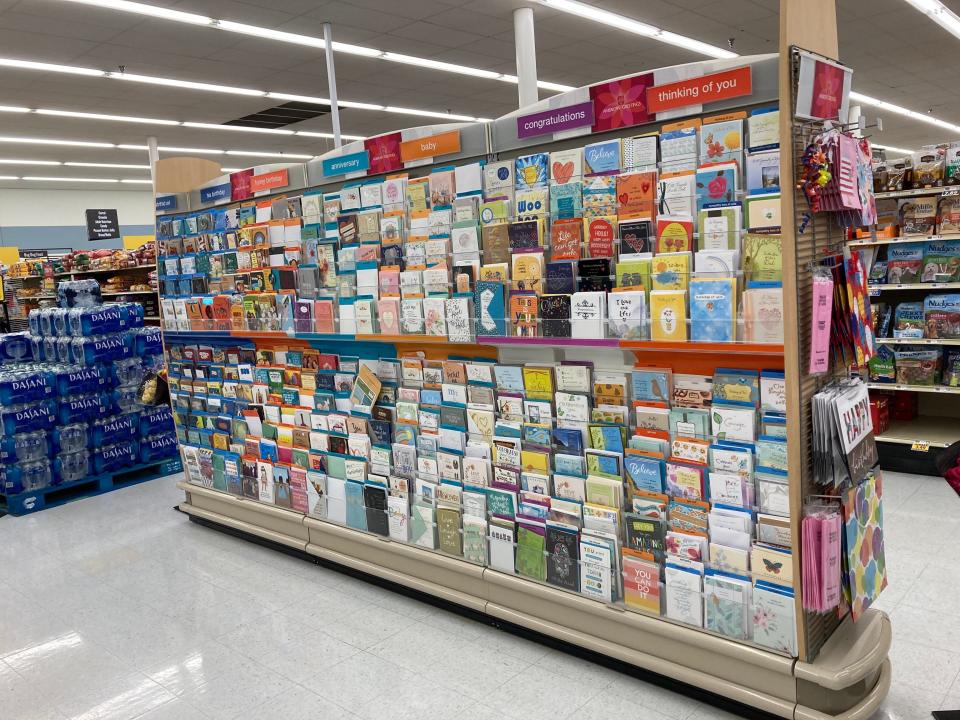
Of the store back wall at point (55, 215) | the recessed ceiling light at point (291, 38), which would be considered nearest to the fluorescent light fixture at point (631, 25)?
the recessed ceiling light at point (291, 38)

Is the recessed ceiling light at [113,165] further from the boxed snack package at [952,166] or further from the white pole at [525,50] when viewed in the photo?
the boxed snack package at [952,166]

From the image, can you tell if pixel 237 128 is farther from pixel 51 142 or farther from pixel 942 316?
pixel 942 316

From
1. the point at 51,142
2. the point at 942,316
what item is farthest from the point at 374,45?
the point at 51,142

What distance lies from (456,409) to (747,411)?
140 cm

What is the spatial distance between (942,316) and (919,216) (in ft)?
2.55

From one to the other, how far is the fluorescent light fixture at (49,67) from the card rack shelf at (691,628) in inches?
315

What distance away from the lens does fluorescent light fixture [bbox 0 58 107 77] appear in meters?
8.91

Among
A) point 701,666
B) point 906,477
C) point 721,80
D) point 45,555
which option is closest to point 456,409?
point 701,666

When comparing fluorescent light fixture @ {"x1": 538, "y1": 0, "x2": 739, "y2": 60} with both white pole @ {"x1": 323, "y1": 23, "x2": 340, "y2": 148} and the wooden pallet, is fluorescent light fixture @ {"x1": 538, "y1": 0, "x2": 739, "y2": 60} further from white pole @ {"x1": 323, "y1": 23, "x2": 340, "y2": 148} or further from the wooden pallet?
the wooden pallet

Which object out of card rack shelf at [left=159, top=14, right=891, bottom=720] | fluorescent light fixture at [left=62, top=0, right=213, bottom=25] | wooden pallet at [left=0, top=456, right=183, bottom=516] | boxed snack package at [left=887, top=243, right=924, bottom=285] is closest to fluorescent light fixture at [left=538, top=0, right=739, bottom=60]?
boxed snack package at [left=887, top=243, right=924, bottom=285]

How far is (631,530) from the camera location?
2.77 metres

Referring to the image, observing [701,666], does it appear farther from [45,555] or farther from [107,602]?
[45,555]

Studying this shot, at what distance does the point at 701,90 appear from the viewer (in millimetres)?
2398

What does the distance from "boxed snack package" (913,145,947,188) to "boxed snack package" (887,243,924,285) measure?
1.51ft
